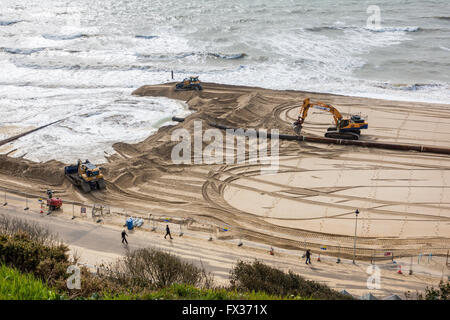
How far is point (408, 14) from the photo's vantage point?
61.6m

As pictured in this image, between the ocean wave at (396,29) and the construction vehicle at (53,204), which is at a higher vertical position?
the ocean wave at (396,29)

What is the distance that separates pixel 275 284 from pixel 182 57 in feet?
133

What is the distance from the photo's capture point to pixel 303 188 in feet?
73.7

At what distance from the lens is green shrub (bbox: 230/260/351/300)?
1238 centimetres

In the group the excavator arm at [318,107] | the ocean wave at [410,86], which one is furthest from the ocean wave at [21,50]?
the ocean wave at [410,86]

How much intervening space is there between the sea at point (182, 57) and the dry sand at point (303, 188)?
3.27m

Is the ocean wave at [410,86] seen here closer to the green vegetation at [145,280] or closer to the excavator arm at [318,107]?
the excavator arm at [318,107]

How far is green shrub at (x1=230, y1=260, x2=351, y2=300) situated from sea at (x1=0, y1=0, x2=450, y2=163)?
16046 millimetres

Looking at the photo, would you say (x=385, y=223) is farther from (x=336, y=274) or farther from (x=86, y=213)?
(x=86, y=213)

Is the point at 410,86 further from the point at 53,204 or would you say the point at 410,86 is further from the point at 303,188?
the point at 53,204

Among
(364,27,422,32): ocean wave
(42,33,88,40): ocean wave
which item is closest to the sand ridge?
(364,27,422,32): ocean wave

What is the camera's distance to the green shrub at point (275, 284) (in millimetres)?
12383

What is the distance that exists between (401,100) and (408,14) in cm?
3228

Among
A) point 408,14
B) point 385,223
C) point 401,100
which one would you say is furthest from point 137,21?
point 385,223
